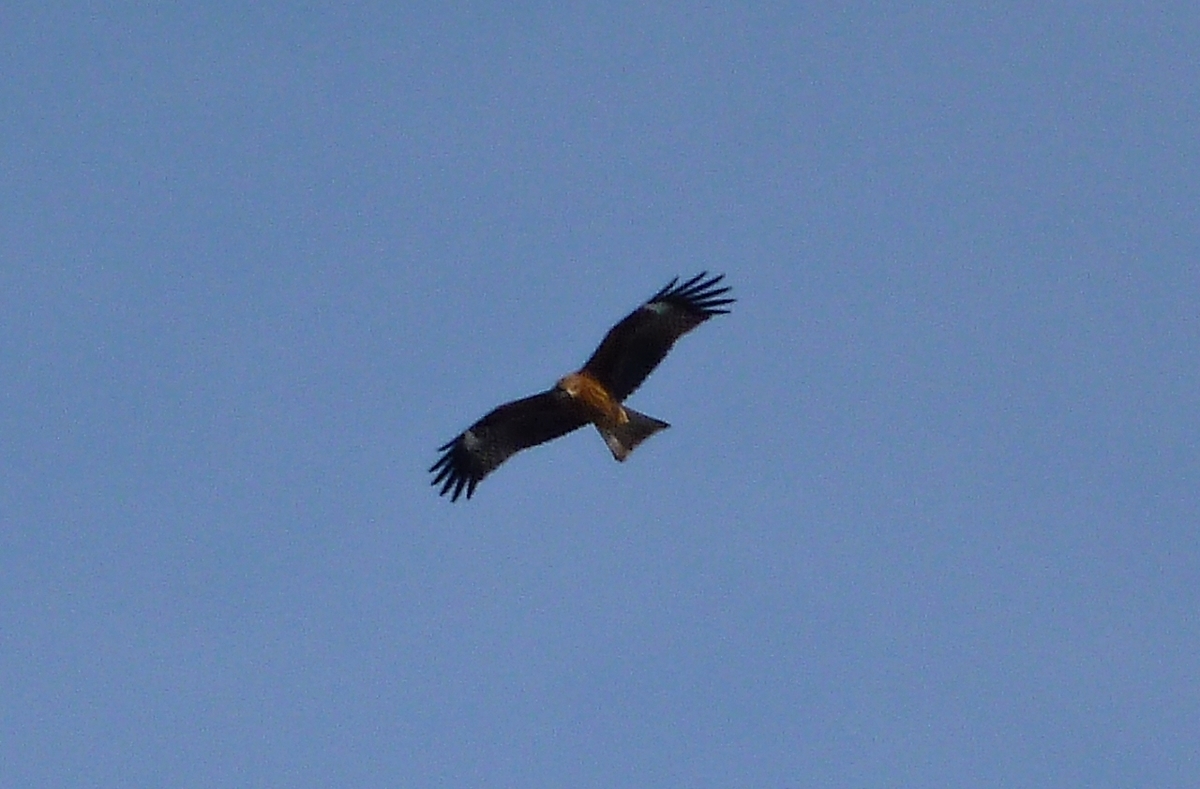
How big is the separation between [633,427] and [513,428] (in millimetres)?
1428

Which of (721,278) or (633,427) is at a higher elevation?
(721,278)

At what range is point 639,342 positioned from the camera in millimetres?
20688

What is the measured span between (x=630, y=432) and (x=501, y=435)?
158 cm

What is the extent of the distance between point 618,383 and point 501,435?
146 cm

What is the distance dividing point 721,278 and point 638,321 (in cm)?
Result: 104

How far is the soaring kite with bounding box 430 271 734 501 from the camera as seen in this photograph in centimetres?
2055

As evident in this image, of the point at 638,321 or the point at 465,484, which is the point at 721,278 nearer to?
the point at 638,321

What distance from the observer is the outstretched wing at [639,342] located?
67.6 feet

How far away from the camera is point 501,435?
21.5 m

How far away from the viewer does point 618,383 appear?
2072 cm

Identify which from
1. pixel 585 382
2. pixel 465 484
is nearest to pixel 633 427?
pixel 585 382

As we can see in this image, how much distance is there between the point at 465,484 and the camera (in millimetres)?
21766

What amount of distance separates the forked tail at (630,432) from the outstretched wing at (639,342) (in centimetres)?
27

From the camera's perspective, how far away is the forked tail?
67.1 ft
